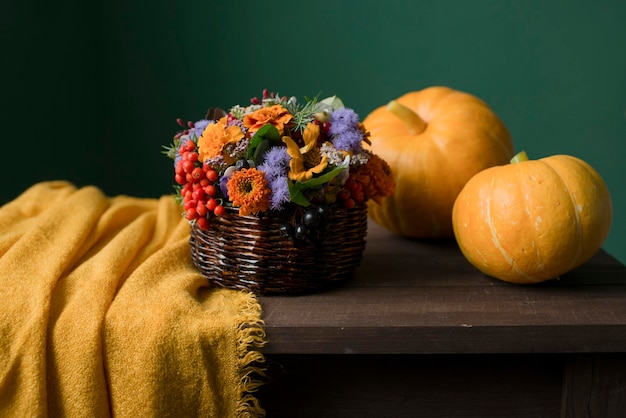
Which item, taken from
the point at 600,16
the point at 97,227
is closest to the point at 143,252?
the point at 97,227

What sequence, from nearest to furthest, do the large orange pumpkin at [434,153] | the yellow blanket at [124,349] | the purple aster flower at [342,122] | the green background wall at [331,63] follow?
the yellow blanket at [124,349] → the purple aster flower at [342,122] → the large orange pumpkin at [434,153] → the green background wall at [331,63]

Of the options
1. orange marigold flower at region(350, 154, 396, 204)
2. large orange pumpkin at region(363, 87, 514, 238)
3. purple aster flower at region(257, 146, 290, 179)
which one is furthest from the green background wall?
purple aster flower at region(257, 146, 290, 179)

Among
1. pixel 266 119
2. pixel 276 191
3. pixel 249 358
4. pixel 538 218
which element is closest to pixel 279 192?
pixel 276 191

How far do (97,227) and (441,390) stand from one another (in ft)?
2.23

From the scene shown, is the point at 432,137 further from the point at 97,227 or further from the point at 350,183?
the point at 97,227

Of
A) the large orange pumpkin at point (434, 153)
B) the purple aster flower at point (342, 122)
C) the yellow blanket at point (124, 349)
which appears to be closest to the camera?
the yellow blanket at point (124, 349)

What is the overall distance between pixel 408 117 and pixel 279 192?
1.50ft

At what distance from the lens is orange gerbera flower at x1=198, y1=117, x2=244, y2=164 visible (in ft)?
2.98

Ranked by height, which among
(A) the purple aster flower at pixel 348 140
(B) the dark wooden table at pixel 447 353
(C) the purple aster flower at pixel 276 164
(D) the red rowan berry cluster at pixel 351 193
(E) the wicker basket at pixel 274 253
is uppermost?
(A) the purple aster flower at pixel 348 140

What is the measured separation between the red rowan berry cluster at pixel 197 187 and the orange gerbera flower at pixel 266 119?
0.28ft

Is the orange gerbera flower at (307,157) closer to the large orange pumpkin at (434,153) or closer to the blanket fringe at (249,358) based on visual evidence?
the blanket fringe at (249,358)

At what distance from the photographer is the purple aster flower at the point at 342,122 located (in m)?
0.96

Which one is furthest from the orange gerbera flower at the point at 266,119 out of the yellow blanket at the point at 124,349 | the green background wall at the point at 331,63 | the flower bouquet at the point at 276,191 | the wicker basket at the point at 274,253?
the green background wall at the point at 331,63

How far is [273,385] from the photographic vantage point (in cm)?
94
